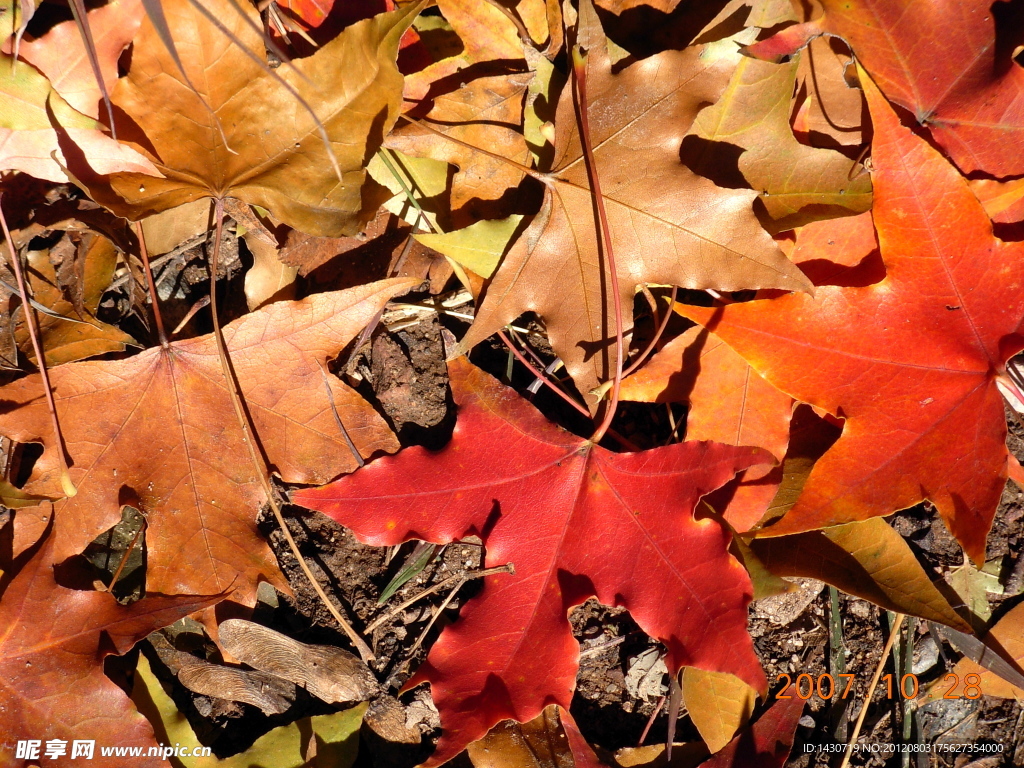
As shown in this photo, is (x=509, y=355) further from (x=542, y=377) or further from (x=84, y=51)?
(x=84, y=51)

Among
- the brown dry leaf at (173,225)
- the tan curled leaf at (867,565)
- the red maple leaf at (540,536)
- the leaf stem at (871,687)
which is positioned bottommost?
the leaf stem at (871,687)

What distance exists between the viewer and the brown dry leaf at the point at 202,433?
3.34 feet

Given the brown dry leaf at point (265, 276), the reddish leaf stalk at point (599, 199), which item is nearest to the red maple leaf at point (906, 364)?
the reddish leaf stalk at point (599, 199)

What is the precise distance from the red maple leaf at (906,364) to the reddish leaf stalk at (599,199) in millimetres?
110

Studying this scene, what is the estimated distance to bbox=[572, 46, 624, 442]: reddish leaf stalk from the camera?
908 millimetres

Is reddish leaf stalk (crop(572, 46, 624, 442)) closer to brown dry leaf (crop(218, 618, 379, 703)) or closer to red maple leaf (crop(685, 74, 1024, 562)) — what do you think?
red maple leaf (crop(685, 74, 1024, 562))

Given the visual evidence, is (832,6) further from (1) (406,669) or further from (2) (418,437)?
(1) (406,669)

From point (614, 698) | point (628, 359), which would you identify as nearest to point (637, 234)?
point (628, 359)

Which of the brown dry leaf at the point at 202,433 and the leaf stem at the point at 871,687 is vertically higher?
the brown dry leaf at the point at 202,433

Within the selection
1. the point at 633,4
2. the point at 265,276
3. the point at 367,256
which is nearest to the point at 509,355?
the point at 367,256

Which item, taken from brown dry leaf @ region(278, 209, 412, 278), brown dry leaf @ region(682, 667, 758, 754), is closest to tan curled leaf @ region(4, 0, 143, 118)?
brown dry leaf @ region(278, 209, 412, 278)

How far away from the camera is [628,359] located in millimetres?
1052

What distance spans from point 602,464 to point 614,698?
46 centimetres

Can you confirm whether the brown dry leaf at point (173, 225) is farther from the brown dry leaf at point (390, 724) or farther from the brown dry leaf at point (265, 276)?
the brown dry leaf at point (390, 724)
